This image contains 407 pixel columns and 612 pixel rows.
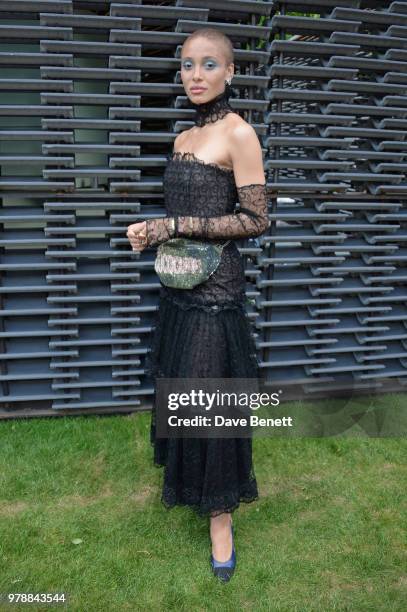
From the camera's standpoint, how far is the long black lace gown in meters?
2.35

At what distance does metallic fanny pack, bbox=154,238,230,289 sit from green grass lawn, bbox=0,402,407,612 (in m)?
1.54

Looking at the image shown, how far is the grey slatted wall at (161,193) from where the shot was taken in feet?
11.7

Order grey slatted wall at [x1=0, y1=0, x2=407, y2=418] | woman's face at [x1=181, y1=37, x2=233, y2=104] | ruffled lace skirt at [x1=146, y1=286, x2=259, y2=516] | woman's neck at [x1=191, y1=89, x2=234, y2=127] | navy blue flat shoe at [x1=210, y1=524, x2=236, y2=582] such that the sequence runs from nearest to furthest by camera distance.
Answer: woman's face at [x1=181, y1=37, x2=233, y2=104] < woman's neck at [x1=191, y1=89, x2=234, y2=127] < ruffled lace skirt at [x1=146, y1=286, x2=259, y2=516] < navy blue flat shoe at [x1=210, y1=524, x2=236, y2=582] < grey slatted wall at [x1=0, y1=0, x2=407, y2=418]

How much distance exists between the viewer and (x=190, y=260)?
7.95 feet

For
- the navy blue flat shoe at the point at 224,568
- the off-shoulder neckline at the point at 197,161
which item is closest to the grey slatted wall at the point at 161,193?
the off-shoulder neckline at the point at 197,161

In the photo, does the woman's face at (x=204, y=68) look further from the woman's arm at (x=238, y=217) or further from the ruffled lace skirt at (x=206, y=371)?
the ruffled lace skirt at (x=206, y=371)

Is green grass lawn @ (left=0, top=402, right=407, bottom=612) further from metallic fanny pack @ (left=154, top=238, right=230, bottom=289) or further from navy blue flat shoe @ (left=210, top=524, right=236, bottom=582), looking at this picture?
metallic fanny pack @ (left=154, top=238, right=230, bottom=289)

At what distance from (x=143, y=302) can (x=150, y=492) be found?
4.68 ft

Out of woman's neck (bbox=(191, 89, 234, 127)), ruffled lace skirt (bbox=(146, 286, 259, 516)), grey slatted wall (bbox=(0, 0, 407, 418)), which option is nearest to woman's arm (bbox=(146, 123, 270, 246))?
woman's neck (bbox=(191, 89, 234, 127))

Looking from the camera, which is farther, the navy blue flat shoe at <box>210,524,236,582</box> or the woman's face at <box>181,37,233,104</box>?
the navy blue flat shoe at <box>210,524,236,582</box>

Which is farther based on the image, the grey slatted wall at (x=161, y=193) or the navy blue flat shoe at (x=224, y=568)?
the grey slatted wall at (x=161, y=193)

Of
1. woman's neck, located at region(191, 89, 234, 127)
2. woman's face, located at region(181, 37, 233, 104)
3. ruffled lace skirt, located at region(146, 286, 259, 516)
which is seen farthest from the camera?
ruffled lace skirt, located at region(146, 286, 259, 516)

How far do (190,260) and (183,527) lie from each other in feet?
5.47

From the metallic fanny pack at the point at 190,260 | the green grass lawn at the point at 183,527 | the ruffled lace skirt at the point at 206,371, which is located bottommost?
the green grass lawn at the point at 183,527
